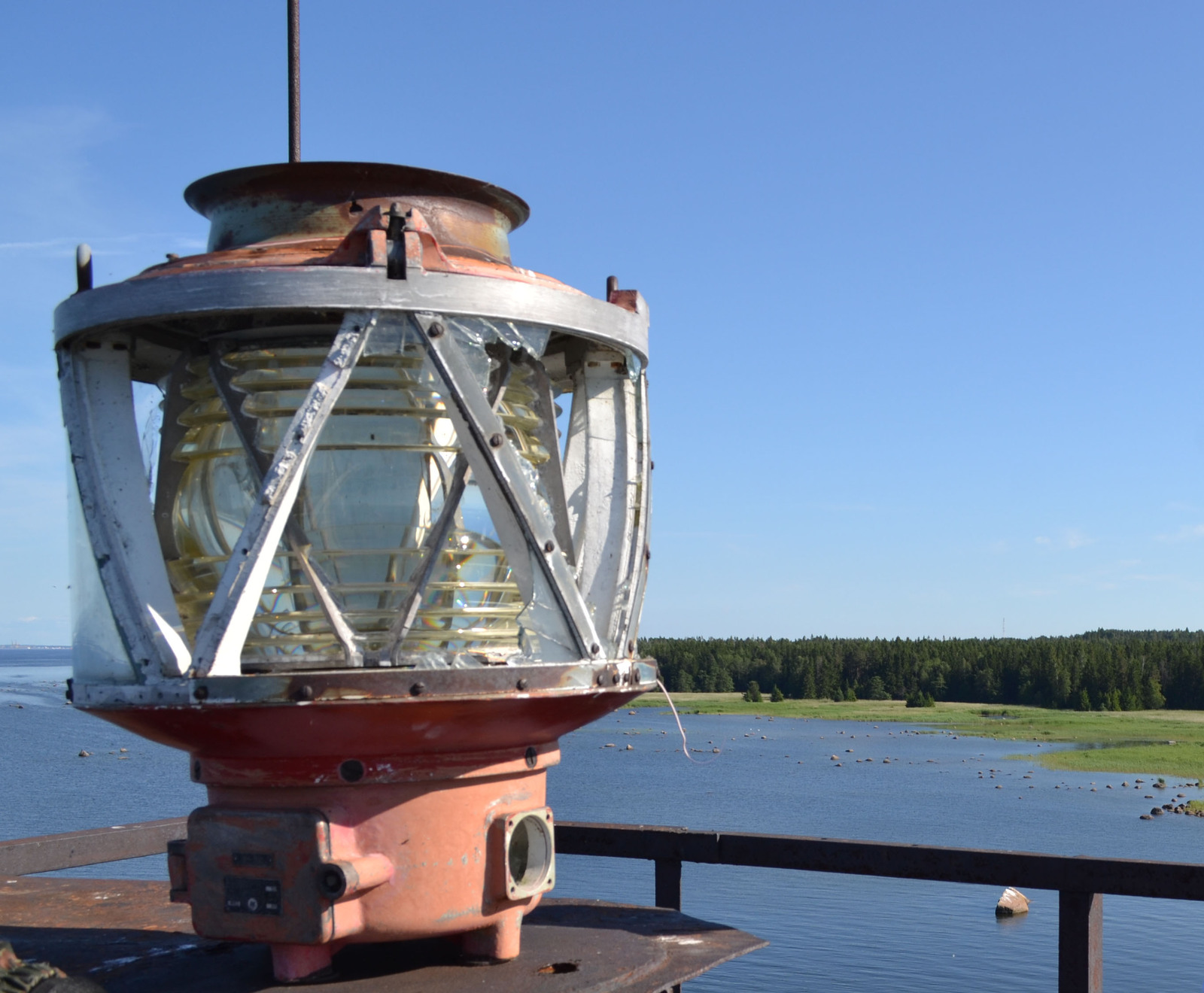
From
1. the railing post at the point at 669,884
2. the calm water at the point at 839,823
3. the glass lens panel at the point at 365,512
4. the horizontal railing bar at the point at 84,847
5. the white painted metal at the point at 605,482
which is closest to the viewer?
the glass lens panel at the point at 365,512

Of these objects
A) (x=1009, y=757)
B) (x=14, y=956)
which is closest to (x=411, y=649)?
(x=14, y=956)

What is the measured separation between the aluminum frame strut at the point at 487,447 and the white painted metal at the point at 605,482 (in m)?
0.49

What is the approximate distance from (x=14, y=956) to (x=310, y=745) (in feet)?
3.85

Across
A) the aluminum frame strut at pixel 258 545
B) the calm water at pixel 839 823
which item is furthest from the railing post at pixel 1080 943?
the calm water at pixel 839 823

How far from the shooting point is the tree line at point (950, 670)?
388 ft

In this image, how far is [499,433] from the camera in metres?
3.76

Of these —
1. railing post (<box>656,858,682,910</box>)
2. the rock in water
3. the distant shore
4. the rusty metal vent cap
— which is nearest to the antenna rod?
the rusty metal vent cap

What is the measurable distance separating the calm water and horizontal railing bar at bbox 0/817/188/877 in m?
2.21

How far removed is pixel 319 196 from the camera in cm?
404

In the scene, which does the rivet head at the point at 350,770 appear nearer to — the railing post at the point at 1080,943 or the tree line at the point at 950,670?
the railing post at the point at 1080,943

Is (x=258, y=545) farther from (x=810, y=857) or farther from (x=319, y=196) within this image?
(x=810, y=857)

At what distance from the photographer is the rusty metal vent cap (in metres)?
4.00

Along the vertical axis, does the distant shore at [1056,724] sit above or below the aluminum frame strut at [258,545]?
below

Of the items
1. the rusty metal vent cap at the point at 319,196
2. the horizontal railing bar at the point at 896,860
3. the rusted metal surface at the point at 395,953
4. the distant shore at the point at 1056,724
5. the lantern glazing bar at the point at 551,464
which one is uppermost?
the rusty metal vent cap at the point at 319,196
